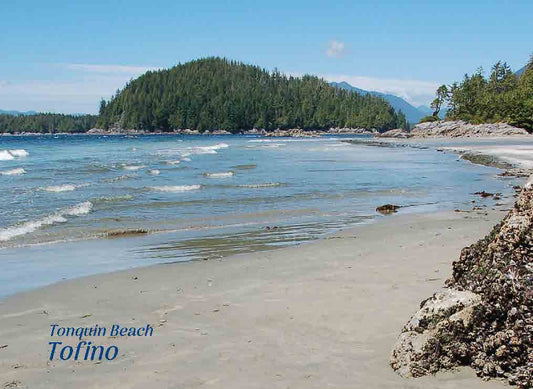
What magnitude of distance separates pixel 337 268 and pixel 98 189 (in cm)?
1798

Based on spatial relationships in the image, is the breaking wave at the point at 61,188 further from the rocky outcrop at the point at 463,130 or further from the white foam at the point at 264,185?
the rocky outcrop at the point at 463,130

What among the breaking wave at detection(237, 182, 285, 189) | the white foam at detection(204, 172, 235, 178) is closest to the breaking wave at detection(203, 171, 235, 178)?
the white foam at detection(204, 172, 235, 178)

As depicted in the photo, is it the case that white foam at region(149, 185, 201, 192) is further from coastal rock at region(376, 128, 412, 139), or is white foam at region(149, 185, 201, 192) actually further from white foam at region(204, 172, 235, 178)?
coastal rock at region(376, 128, 412, 139)

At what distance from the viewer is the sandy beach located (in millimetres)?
4617

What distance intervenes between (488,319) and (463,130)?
102514 mm

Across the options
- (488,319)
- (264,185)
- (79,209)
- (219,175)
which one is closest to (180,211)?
(79,209)

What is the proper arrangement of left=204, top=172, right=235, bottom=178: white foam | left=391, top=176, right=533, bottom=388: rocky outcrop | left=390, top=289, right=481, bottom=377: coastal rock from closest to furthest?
left=391, top=176, right=533, bottom=388: rocky outcrop, left=390, top=289, right=481, bottom=377: coastal rock, left=204, top=172, right=235, bottom=178: white foam

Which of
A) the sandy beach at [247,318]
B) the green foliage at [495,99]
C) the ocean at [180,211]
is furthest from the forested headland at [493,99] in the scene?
the sandy beach at [247,318]

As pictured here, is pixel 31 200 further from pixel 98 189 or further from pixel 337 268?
pixel 337 268

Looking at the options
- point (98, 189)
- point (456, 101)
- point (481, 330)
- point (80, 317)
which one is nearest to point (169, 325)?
point (80, 317)

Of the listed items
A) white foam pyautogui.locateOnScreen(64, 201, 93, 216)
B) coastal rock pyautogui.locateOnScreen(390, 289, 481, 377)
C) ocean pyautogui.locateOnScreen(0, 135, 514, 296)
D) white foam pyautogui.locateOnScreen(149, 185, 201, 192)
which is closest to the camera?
coastal rock pyautogui.locateOnScreen(390, 289, 481, 377)

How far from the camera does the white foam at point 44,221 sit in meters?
13.4

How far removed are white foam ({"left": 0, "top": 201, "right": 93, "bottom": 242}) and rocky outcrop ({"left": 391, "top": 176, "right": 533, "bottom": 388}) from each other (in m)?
11.3

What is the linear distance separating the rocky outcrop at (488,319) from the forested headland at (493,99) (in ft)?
311
